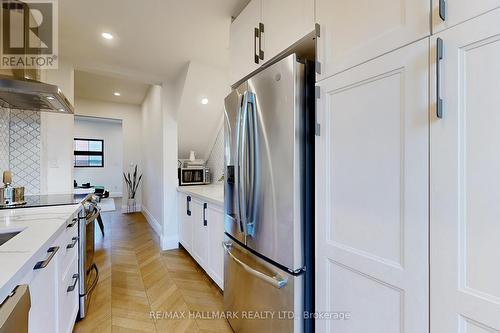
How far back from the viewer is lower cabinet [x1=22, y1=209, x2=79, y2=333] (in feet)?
3.20

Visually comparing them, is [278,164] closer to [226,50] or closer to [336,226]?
[336,226]

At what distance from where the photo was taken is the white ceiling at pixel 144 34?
73.8 inches

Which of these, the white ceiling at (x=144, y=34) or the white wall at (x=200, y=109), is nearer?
the white ceiling at (x=144, y=34)

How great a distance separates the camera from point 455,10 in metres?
0.69

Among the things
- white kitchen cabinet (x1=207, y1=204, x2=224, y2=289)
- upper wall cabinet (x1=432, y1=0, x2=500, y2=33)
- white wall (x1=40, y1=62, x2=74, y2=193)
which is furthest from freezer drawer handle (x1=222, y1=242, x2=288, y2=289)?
white wall (x1=40, y1=62, x2=74, y2=193)

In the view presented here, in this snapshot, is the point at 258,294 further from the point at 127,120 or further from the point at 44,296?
the point at 127,120

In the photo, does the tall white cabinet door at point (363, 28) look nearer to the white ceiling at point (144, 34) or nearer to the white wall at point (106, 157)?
the white ceiling at point (144, 34)

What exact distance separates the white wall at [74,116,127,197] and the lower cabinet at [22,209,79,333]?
23.7 feet

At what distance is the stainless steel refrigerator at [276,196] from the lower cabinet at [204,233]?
23.7 inches

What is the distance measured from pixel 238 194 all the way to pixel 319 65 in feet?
2.90

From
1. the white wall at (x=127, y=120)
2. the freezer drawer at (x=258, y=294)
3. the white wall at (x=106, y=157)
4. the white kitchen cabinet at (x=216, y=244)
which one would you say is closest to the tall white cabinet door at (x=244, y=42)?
the white kitchen cabinet at (x=216, y=244)

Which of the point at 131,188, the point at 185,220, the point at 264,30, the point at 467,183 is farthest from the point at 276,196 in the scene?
the point at 131,188

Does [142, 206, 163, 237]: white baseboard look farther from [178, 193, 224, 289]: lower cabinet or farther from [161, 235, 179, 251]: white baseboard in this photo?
[178, 193, 224, 289]: lower cabinet

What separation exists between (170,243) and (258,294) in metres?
2.36
